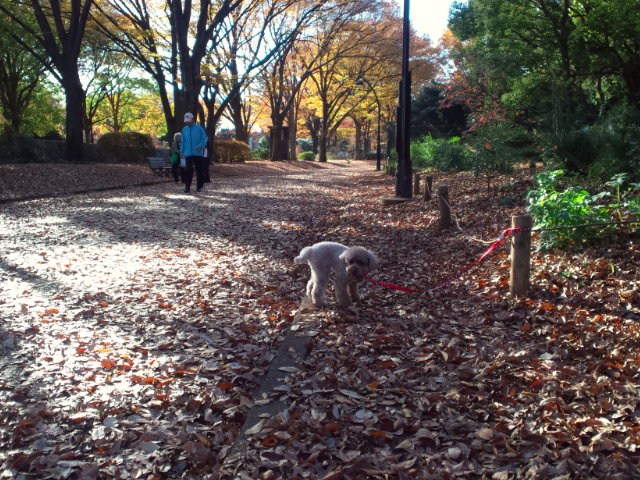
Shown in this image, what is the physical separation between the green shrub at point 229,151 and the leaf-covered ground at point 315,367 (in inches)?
776

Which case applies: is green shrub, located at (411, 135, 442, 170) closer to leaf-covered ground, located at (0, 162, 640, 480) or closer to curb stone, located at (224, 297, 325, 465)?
leaf-covered ground, located at (0, 162, 640, 480)

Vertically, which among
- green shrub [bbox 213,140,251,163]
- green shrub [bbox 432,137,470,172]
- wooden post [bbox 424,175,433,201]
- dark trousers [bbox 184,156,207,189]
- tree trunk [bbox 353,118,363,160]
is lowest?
wooden post [bbox 424,175,433,201]

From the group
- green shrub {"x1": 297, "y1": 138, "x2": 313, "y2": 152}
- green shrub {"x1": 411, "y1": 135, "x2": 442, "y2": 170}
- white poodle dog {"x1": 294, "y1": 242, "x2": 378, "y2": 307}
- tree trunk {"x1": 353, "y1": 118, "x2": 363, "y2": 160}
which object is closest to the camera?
white poodle dog {"x1": 294, "y1": 242, "x2": 378, "y2": 307}

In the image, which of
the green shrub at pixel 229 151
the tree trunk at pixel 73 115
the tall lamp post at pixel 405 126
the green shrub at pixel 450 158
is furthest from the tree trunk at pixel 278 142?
the tall lamp post at pixel 405 126

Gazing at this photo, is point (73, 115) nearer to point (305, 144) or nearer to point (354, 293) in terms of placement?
point (354, 293)

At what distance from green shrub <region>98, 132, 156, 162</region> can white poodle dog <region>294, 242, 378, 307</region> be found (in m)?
16.8

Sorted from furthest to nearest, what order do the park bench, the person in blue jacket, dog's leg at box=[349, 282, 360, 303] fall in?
1. the park bench
2. the person in blue jacket
3. dog's leg at box=[349, 282, 360, 303]

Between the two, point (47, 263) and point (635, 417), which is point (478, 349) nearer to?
point (635, 417)

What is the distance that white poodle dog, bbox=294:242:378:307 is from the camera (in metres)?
4.01

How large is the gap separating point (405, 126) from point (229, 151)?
1781 cm

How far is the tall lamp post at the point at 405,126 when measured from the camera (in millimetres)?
10102

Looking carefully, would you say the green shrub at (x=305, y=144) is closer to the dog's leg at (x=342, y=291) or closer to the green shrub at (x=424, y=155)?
the green shrub at (x=424, y=155)

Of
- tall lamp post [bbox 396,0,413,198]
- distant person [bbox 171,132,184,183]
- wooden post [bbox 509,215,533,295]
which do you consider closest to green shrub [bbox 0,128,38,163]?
distant person [bbox 171,132,184,183]

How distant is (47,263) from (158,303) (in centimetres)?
195
